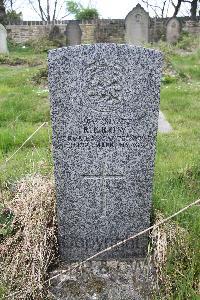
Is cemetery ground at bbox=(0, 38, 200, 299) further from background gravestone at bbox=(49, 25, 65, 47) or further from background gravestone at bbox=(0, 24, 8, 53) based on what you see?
background gravestone at bbox=(49, 25, 65, 47)

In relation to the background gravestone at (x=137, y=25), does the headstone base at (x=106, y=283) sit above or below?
below

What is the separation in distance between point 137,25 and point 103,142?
16.9 m

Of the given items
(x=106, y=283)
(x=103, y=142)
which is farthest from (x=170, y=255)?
(x=103, y=142)

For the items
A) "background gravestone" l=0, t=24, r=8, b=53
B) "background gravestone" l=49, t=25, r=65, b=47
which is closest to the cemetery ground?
"background gravestone" l=0, t=24, r=8, b=53

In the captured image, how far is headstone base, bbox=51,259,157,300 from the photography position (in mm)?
2787

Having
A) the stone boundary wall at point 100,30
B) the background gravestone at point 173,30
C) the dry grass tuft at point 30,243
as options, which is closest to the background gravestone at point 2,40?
the stone boundary wall at point 100,30

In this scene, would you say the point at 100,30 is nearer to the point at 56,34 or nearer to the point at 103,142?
the point at 56,34

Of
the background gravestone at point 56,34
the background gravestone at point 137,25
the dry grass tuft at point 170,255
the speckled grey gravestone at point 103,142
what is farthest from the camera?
the background gravestone at point 56,34

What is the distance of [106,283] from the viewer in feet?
9.39

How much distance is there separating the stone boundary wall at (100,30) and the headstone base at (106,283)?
19378mm

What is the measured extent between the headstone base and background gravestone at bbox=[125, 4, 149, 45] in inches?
648

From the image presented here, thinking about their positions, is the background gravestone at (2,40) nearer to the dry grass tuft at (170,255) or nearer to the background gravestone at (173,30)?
the background gravestone at (173,30)

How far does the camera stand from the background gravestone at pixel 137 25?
18.6 metres

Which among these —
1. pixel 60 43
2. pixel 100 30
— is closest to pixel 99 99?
pixel 60 43
